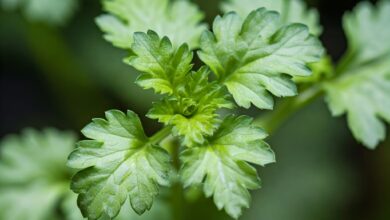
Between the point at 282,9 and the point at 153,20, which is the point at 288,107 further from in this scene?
the point at 153,20

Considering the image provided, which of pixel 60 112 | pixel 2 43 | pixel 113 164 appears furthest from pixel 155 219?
pixel 2 43

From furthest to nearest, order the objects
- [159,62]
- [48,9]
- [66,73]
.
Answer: [66,73] < [48,9] < [159,62]

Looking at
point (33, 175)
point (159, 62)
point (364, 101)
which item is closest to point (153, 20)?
point (159, 62)

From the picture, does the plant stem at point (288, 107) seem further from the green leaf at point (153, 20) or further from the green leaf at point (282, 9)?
the green leaf at point (153, 20)

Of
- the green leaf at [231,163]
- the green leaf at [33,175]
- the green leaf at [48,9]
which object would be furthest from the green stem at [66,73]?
the green leaf at [231,163]

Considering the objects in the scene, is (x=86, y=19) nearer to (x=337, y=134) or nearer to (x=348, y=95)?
(x=337, y=134)
